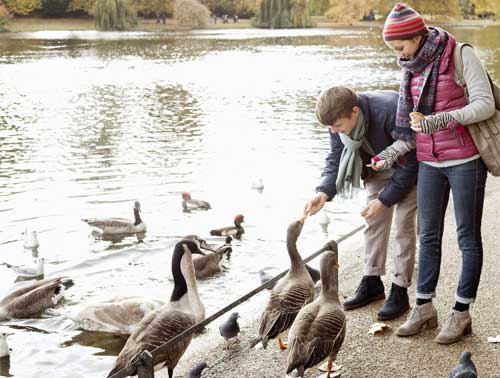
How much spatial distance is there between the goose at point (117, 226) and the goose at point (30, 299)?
198cm

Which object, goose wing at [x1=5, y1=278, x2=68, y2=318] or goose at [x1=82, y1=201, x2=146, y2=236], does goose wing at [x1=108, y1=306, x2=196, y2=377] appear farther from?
goose at [x1=82, y1=201, x2=146, y2=236]

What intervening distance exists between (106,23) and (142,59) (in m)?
25.3

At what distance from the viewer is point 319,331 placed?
3.68 meters

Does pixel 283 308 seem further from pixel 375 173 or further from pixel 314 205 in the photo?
pixel 375 173

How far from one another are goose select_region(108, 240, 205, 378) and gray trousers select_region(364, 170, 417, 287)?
43.4 inches

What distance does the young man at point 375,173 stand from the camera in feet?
13.2

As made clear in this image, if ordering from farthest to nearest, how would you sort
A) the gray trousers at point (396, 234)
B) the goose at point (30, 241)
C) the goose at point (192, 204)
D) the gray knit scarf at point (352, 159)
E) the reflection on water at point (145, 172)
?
the goose at point (192, 204), the goose at point (30, 241), the reflection on water at point (145, 172), the gray trousers at point (396, 234), the gray knit scarf at point (352, 159)

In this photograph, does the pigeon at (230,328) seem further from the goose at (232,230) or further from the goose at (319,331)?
the goose at (232,230)

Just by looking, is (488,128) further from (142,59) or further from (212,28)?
(212,28)

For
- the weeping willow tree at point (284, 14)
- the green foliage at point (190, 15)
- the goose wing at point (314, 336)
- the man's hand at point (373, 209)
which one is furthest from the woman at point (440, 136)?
the weeping willow tree at point (284, 14)

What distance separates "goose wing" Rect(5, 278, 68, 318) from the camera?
6203 mm

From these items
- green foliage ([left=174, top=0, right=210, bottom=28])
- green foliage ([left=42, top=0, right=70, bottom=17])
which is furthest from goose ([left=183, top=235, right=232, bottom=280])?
green foliage ([left=174, top=0, right=210, bottom=28])

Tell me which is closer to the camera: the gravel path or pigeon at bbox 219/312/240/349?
the gravel path

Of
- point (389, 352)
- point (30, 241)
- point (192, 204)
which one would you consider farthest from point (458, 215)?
point (192, 204)
